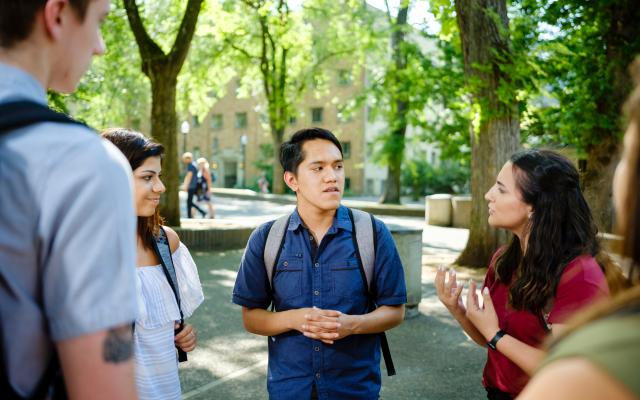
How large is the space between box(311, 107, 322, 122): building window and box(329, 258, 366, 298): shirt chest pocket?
166 ft

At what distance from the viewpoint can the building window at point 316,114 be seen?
53.4 m

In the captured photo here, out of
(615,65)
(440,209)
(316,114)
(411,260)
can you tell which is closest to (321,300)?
(411,260)

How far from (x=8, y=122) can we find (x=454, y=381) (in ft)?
17.2

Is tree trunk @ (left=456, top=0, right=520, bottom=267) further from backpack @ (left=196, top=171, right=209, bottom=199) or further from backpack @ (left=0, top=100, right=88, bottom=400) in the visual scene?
backpack @ (left=196, top=171, right=209, bottom=199)

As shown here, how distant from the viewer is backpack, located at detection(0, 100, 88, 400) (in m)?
1.09

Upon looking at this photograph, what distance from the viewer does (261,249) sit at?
3.30 meters

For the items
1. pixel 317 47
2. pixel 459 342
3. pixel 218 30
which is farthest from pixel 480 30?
pixel 317 47

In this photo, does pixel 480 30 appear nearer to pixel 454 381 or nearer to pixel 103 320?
pixel 454 381

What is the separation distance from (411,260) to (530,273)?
17.9 ft

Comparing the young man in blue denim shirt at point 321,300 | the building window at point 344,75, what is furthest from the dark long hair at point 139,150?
the building window at point 344,75

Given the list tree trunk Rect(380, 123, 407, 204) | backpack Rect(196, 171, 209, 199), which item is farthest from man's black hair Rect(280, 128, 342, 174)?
tree trunk Rect(380, 123, 407, 204)

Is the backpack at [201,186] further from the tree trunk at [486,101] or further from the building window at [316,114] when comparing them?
the building window at [316,114]

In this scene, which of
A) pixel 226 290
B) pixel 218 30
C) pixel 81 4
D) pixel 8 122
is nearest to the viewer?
pixel 8 122

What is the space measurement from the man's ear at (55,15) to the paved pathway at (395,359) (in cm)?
440
